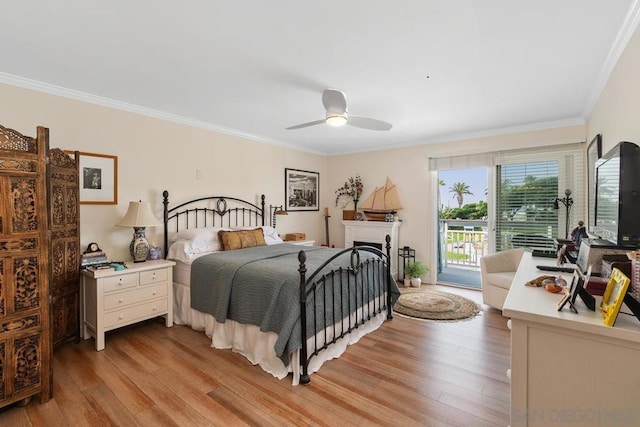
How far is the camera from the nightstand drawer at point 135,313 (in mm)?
2779

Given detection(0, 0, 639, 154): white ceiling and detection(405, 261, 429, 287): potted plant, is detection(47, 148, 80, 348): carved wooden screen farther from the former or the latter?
detection(405, 261, 429, 287): potted plant

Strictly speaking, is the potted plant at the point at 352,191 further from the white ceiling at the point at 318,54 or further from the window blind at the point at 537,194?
the window blind at the point at 537,194

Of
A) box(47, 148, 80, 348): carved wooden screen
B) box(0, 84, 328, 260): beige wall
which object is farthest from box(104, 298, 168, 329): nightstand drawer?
box(0, 84, 328, 260): beige wall

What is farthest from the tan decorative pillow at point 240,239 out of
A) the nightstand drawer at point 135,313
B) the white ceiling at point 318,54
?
the white ceiling at point 318,54

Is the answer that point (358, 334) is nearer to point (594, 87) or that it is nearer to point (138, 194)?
point (138, 194)

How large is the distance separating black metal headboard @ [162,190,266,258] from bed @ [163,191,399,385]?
1 centimetres

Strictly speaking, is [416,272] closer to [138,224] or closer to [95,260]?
[138,224]

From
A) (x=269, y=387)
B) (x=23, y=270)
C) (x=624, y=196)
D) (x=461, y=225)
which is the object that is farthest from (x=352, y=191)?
(x=23, y=270)

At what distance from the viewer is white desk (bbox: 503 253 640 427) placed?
104 cm

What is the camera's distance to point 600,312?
117cm

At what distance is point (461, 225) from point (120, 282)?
5.86 m

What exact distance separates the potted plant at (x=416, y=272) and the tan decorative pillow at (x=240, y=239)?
8.17 ft

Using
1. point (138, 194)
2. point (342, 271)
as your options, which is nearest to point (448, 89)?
point (342, 271)

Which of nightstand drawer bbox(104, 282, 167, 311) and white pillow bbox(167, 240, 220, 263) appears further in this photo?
white pillow bbox(167, 240, 220, 263)
